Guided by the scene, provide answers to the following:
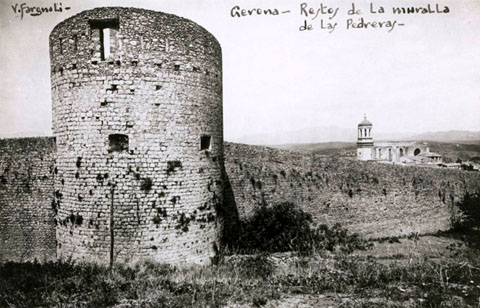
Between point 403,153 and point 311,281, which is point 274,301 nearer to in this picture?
point 311,281

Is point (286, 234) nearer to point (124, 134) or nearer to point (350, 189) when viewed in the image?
point (350, 189)

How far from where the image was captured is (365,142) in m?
48.8

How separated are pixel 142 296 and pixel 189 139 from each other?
427 cm

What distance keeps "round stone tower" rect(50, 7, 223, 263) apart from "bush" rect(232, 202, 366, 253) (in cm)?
353

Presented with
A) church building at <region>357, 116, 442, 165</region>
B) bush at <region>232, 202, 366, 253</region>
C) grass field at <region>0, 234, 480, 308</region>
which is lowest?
bush at <region>232, 202, 366, 253</region>

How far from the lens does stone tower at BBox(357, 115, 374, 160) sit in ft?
159

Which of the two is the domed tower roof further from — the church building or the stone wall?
the stone wall

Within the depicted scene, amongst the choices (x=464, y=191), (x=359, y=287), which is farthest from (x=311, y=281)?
(x=464, y=191)

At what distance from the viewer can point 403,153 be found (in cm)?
5369

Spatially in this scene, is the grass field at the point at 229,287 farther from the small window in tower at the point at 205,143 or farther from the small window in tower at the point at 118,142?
the small window in tower at the point at 205,143

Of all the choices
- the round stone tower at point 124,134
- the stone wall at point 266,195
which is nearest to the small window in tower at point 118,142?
the round stone tower at point 124,134

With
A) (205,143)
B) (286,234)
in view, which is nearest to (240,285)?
(205,143)

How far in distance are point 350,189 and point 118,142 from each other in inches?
419

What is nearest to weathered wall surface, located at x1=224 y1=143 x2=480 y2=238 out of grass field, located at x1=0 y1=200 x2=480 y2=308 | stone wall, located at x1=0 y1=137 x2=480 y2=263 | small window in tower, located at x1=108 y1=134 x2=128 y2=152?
stone wall, located at x1=0 y1=137 x2=480 y2=263
